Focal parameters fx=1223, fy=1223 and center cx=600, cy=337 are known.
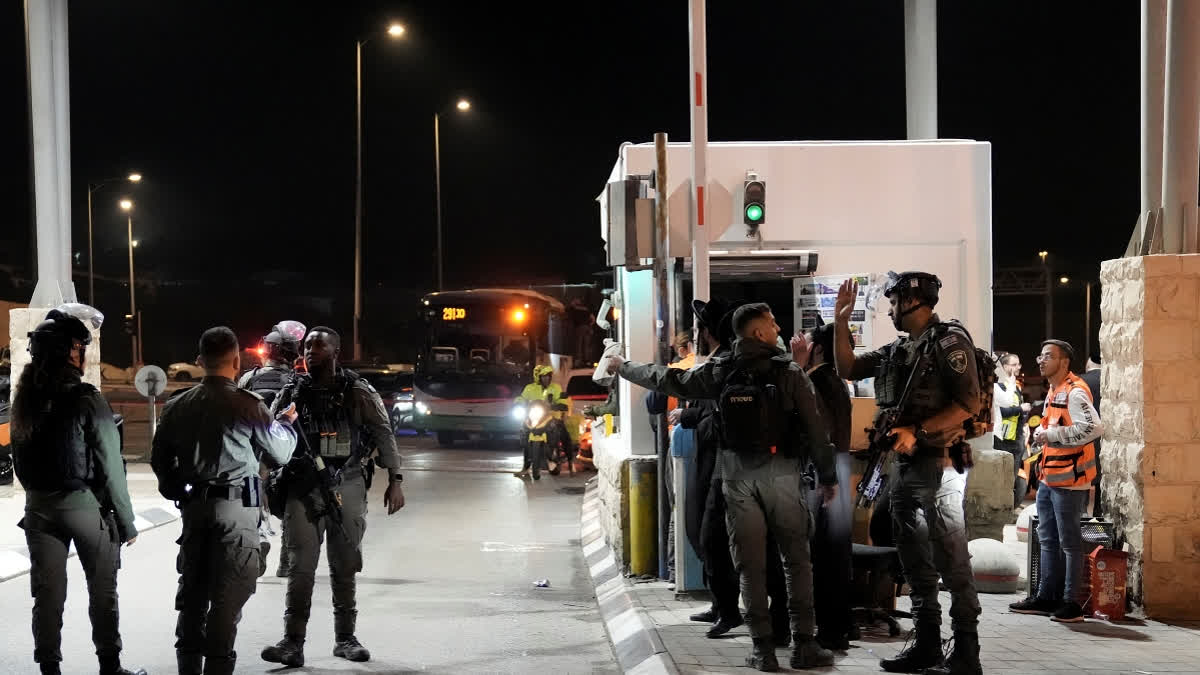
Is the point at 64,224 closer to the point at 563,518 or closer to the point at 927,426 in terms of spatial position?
the point at 563,518

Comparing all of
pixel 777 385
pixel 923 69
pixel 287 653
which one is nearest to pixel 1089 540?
pixel 777 385

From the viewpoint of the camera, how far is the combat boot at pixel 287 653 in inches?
273

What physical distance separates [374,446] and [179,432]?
1.37 meters

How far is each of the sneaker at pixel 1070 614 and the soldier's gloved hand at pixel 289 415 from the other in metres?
4.95

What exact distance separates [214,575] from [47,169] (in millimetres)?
11557

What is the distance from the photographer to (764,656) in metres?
6.40

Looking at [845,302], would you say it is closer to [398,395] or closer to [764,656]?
[764,656]

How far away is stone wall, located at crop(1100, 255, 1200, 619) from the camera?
7.77 m

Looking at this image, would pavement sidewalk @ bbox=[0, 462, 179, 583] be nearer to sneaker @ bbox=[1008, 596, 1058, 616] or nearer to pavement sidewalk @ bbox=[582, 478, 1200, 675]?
pavement sidewalk @ bbox=[582, 478, 1200, 675]

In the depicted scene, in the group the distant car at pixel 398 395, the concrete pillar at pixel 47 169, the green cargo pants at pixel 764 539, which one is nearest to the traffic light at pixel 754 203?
the green cargo pants at pixel 764 539

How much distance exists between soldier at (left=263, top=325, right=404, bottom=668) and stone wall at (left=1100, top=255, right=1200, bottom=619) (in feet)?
15.5

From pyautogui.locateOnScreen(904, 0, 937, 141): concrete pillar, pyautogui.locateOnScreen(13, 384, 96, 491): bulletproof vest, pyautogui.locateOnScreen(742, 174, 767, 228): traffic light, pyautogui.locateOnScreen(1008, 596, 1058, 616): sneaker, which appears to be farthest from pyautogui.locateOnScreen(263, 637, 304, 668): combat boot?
pyautogui.locateOnScreen(904, 0, 937, 141): concrete pillar

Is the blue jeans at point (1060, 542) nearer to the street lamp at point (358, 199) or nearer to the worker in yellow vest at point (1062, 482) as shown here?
the worker in yellow vest at point (1062, 482)

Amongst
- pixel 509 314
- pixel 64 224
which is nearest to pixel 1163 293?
pixel 64 224
